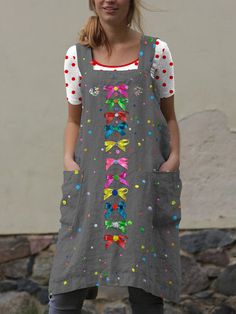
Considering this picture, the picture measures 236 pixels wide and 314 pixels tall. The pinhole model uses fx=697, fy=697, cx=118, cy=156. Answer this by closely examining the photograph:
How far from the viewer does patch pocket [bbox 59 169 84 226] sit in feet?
8.37

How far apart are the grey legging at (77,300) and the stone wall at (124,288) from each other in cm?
138

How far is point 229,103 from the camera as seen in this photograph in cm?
390

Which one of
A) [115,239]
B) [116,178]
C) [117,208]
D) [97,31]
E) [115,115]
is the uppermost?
[97,31]

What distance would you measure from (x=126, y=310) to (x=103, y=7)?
201 centimetres

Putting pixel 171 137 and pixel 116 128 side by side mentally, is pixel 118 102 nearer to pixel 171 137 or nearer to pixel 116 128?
pixel 116 128

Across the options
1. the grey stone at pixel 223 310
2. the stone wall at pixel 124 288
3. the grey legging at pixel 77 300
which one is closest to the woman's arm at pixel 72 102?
the grey legging at pixel 77 300

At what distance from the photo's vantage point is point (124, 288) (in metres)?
4.02

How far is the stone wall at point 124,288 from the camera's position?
3.96m

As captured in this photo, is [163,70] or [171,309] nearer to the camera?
[163,70]

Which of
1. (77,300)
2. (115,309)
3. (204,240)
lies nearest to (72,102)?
(77,300)

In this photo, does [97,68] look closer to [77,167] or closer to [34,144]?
[77,167]

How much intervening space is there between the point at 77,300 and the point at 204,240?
1.50 m

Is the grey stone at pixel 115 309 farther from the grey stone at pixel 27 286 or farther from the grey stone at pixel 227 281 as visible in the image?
the grey stone at pixel 227 281

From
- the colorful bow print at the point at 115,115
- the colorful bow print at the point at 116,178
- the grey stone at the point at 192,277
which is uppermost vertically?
the colorful bow print at the point at 115,115
